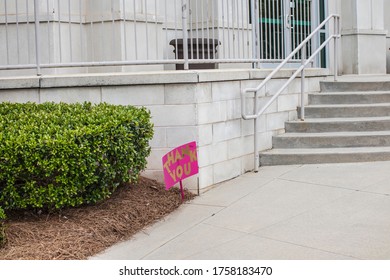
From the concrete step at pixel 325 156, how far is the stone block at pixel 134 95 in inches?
74.6

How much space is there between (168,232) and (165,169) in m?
1.01

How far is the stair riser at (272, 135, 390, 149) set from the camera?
30.4 ft

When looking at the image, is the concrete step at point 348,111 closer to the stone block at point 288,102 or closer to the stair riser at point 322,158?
the stone block at point 288,102

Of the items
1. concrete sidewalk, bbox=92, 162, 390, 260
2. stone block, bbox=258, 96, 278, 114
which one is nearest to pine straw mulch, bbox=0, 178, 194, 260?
concrete sidewalk, bbox=92, 162, 390, 260

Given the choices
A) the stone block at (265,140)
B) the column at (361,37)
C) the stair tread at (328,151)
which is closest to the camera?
the stair tread at (328,151)

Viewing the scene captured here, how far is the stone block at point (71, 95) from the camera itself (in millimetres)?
8086

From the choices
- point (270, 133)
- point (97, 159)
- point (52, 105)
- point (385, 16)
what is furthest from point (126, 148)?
point (385, 16)

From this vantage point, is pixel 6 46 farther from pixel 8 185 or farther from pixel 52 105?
pixel 8 185

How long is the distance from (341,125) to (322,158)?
39.3 inches

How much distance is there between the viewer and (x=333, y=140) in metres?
9.32

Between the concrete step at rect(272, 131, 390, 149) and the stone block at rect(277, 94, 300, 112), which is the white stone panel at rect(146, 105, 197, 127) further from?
the stone block at rect(277, 94, 300, 112)

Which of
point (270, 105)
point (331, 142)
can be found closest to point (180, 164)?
point (270, 105)

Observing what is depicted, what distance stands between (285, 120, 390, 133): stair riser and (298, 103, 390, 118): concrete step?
1.58ft

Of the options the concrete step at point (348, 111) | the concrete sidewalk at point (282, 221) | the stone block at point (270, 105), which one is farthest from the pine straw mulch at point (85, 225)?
the concrete step at point (348, 111)
